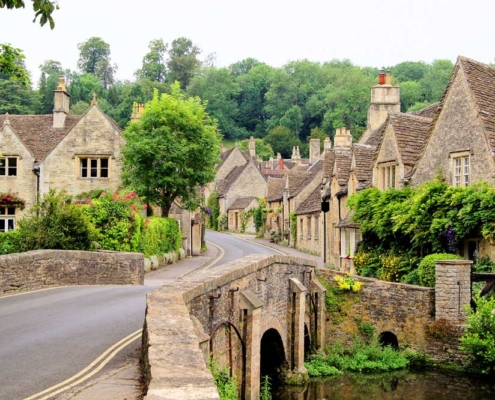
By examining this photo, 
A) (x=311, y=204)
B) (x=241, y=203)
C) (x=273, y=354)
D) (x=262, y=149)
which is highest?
(x=262, y=149)

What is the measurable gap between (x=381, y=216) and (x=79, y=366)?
20.0m

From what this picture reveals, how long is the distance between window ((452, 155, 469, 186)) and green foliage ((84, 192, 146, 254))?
46.9ft

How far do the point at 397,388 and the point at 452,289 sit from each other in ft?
14.0

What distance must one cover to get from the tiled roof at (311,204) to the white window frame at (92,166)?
585 inches

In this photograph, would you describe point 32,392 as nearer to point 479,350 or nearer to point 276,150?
point 479,350

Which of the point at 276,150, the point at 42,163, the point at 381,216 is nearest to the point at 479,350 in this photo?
the point at 381,216

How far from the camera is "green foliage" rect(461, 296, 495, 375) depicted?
77.2 ft

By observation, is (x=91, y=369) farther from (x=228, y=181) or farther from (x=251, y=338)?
(x=228, y=181)

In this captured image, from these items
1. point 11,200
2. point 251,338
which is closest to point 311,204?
point 11,200

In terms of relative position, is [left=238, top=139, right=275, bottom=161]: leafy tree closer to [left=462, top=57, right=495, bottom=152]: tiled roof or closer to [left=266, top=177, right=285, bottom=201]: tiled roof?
[left=266, top=177, right=285, bottom=201]: tiled roof

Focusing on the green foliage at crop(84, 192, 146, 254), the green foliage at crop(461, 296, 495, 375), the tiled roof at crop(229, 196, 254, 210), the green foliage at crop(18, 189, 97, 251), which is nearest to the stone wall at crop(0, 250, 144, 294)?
the green foliage at crop(18, 189, 97, 251)

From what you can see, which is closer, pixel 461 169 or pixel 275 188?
pixel 461 169

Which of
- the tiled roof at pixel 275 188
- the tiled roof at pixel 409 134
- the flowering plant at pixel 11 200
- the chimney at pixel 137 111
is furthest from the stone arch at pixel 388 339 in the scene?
the tiled roof at pixel 275 188

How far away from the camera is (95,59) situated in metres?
171
